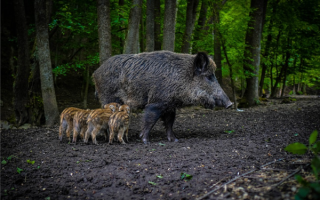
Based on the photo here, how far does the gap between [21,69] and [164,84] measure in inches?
190

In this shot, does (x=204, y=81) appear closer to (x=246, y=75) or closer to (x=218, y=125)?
(x=218, y=125)

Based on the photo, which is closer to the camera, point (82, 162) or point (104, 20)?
point (82, 162)

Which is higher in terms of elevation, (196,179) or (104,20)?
(104,20)

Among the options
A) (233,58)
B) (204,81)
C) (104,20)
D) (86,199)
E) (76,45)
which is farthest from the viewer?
(233,58)

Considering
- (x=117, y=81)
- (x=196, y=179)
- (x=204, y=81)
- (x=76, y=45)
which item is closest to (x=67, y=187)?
(x=196, y=179)

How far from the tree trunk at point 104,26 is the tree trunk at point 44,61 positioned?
5.21ft

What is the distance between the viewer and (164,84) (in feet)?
17.8

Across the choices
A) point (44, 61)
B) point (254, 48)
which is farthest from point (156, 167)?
point (254, 48)

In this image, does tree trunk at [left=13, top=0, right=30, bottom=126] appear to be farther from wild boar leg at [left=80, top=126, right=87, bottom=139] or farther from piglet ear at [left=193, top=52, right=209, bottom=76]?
piglet ear at [left=193, top=52, right=209, bottom=76]

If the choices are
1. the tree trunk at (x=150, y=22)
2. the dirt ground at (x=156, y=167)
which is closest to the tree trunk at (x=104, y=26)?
the tree trunk at (x=150, y=22)

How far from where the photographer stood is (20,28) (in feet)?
24.6

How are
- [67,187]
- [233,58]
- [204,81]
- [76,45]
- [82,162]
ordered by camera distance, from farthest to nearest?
1. [233,58]
2. [76,45]
3. [204,81]
4. [82,162]
5. [67,187]

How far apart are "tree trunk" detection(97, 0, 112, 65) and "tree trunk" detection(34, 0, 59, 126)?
1.59 metres

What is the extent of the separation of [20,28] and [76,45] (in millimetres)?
2578
